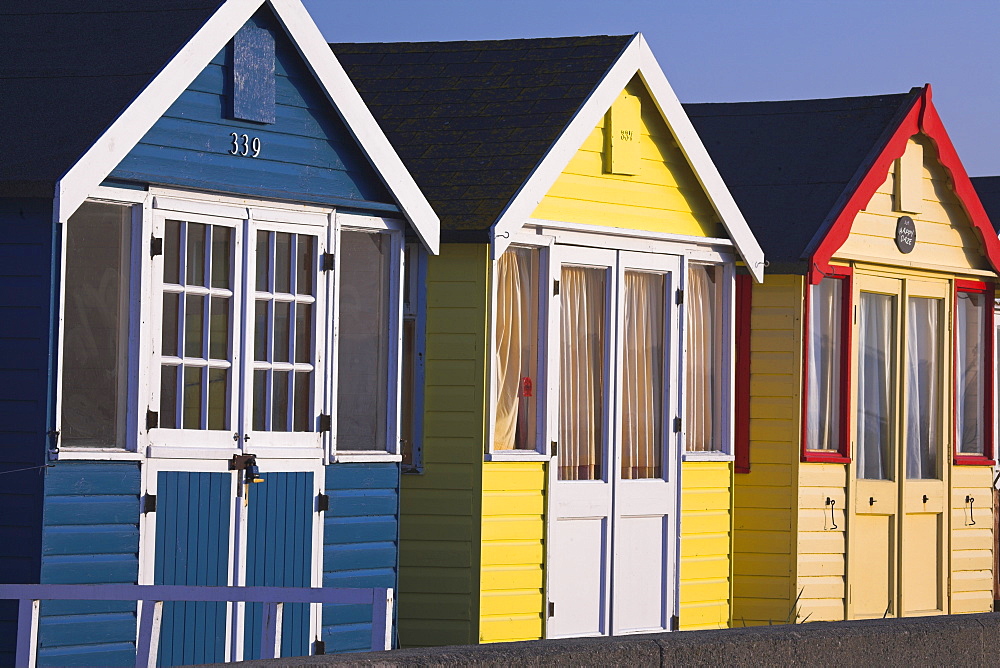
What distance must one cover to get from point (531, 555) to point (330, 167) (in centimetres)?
317

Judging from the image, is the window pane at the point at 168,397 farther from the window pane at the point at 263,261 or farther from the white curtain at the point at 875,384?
the white curtain at the point at 875,384

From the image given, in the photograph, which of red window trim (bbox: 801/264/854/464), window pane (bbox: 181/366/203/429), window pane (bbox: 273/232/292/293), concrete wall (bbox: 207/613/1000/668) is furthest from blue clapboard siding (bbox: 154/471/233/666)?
red window trim (bbox: 801/264/854/464)

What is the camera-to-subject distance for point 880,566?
14.6m

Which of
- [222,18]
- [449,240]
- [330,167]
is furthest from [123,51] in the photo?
[449,240]

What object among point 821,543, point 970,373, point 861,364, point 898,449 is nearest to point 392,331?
point 821,543

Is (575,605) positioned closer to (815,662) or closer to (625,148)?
(625,148)

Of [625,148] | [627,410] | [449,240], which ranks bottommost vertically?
[627,410]

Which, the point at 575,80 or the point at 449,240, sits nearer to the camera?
the point at 449,240

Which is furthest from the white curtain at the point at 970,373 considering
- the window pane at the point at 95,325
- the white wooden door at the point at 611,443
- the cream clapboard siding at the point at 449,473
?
the window pane at the point at 95,325

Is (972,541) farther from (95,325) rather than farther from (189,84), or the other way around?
(95,325)

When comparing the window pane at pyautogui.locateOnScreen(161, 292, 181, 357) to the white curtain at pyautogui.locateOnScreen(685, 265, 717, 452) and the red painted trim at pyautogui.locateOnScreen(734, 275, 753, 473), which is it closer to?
the white curtain at pyautogui.locateOnScreen(685, 265, 717, 452)

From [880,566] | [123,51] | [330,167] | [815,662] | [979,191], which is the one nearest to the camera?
[815,662]

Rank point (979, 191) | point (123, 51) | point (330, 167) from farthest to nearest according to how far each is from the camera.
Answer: point (979, 191), point (330, 167), point (123, 51)

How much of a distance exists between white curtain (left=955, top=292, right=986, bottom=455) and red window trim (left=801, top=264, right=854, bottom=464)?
76.6 inches
